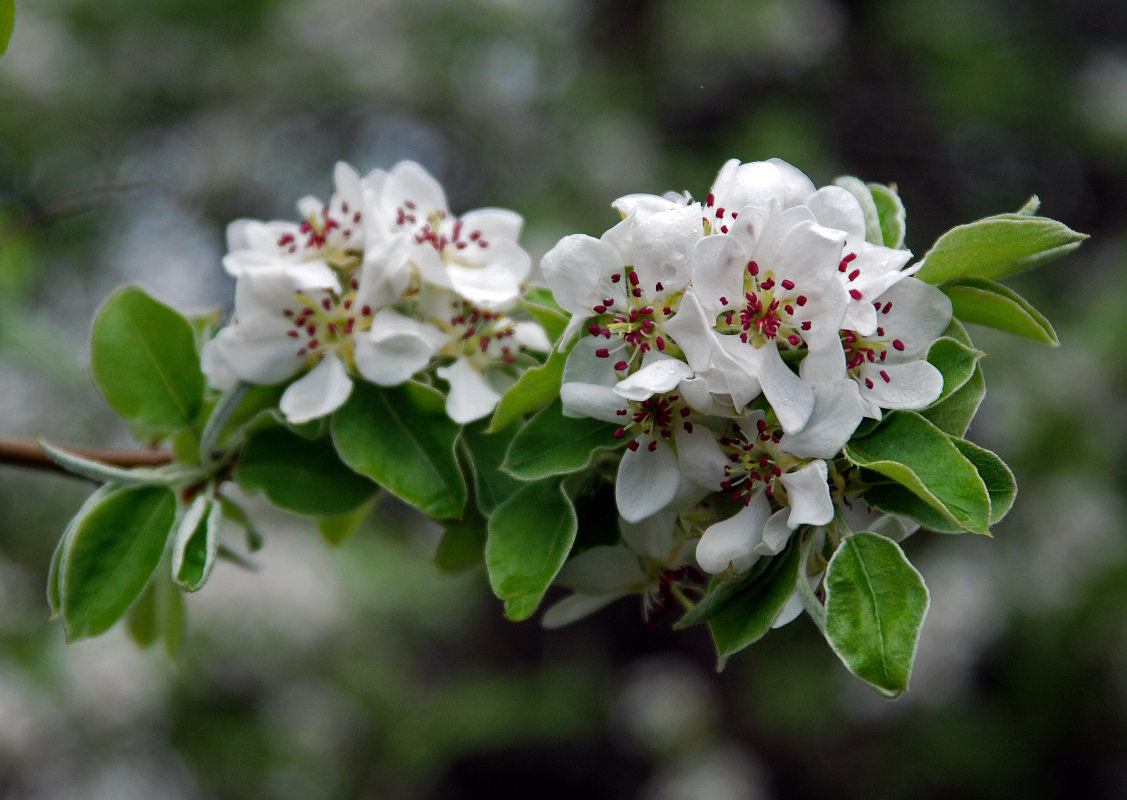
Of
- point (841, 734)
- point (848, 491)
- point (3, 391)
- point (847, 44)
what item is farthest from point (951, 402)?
point (847, 44)

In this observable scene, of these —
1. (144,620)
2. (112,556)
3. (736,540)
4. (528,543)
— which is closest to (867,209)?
(736,540)

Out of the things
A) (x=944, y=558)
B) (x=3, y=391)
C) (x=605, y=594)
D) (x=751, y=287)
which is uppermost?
(x=751, y=287)

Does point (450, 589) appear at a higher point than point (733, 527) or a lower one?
lower

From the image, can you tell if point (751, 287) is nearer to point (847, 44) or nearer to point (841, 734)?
point (841, 734)

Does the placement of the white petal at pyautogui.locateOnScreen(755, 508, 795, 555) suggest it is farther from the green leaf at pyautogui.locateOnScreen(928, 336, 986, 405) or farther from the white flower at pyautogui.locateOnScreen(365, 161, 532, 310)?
the white flower at pyautogui.locateOnScreen(365, 161, 532, 310)

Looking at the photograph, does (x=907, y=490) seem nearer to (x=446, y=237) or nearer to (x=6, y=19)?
(x=446, y=237)
